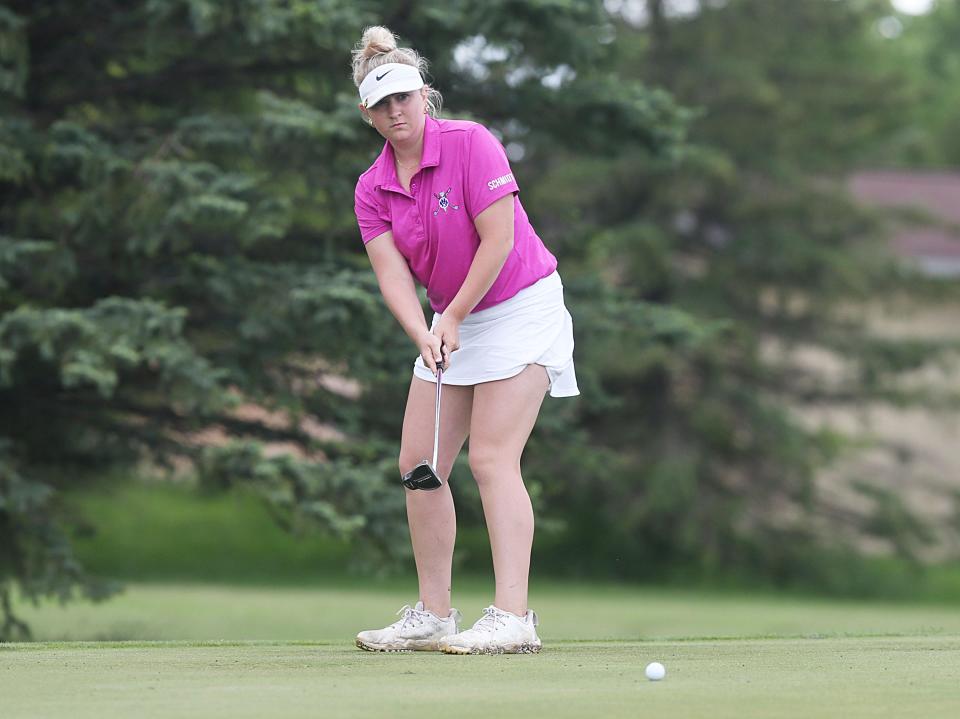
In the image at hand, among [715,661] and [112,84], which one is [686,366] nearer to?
[112,84]

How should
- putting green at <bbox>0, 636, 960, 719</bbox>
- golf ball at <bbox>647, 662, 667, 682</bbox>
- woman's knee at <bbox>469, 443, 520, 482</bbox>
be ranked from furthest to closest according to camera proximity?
woman's knee at <bbox>469, 443, 520, 482</bbox> < golf ball at <bbox>647, 662, 667, 682</bbox> < putting green at <bbox>0, 636, 960, 719</bbox>

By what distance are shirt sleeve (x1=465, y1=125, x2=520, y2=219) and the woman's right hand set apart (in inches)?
16.0

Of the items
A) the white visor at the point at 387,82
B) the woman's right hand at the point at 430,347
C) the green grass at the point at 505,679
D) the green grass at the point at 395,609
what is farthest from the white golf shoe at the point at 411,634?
the green grass at the point at 395,609

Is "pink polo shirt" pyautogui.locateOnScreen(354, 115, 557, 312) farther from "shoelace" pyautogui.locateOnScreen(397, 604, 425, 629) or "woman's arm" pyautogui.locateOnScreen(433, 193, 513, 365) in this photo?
"shoelace" pyautogui.locateOnScreen(397, 604, 425, 629)

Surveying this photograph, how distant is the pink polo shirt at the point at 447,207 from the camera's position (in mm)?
4914

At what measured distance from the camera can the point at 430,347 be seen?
16.0 ft

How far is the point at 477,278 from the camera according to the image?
192 inches

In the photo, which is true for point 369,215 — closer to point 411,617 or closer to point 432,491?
point 432,491

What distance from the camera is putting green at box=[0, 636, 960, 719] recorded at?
11.5 ft

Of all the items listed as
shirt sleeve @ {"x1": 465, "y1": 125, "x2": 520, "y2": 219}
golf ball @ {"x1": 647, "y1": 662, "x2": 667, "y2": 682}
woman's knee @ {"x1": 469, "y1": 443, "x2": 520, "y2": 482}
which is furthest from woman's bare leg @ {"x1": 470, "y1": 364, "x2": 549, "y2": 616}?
golf ball @ {"x1": 647, "y1": 662, "x2": 667, "y2": 682}

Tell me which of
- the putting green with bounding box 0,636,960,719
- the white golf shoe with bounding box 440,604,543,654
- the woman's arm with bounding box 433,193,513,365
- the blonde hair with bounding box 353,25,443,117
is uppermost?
the blonde hair with bounding box 353,25,443,117

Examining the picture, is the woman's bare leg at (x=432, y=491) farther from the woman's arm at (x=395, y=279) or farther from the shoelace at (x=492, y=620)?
the shoelace at (x=492, y=620)

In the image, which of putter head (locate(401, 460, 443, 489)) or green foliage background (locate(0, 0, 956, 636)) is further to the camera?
green foliage background (locate(0, 0, 956, 636))

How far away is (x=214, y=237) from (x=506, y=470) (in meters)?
5.22
